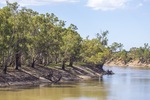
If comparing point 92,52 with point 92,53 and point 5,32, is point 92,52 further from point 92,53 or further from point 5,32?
point 5,32

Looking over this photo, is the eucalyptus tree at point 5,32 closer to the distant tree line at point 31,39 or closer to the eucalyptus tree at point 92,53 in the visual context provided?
the distant tree line at point 31,39

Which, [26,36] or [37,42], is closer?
[26,36]

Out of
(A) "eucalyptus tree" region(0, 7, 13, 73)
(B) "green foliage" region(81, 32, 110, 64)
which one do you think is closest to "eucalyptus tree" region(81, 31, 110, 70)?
(B) "green foliage" region(81, 32, 110, 64)

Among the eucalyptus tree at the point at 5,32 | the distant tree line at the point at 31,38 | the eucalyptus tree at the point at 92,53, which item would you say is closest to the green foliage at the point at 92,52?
the eucalyptus tree at the point at 92,53

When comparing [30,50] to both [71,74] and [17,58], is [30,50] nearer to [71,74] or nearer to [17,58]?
[17,58]

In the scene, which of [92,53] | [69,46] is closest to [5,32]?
[69,46]

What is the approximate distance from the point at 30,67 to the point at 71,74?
1488 cm

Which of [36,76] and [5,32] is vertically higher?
[5,32]

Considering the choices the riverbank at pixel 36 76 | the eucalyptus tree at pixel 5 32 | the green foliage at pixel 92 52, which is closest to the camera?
the eucalyptus tree at pixel 5 32

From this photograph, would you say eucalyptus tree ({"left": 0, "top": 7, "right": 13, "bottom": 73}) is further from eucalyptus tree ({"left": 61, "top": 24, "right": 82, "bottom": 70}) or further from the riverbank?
eucalyptus tree ({"left": 61, "top": 24, "right": 82, "bottom": 70})

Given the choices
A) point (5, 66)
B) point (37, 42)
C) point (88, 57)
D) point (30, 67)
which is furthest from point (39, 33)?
point (88, 57)

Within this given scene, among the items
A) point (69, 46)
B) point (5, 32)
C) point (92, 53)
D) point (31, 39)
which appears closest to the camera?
point (5, 32)

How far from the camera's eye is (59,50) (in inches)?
3501

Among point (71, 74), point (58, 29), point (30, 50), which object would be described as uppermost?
Answer: point (58, 29)
